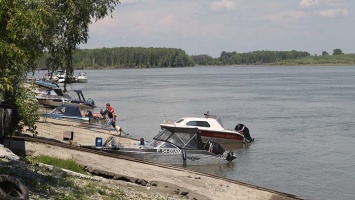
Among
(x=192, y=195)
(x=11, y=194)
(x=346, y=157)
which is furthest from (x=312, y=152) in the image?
(x=11, y=194)

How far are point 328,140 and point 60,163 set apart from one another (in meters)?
22.8

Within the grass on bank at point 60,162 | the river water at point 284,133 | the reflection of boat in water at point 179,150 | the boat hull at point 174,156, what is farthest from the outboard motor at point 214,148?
the grass on bank at point 60,162

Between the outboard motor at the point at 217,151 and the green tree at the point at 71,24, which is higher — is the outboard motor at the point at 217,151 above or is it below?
below

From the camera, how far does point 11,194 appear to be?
10352mm

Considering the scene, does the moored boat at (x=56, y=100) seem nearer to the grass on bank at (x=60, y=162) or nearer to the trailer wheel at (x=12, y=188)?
the grass on bank at (x=60, y=162)

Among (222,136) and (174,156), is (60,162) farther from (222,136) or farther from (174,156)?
(222,136)

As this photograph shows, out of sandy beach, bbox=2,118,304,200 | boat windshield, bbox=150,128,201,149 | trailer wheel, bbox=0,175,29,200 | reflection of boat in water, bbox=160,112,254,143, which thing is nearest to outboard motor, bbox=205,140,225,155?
boat windshield, bbox=150,128,201,149

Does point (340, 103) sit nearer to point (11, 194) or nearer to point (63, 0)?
point (63, 0)

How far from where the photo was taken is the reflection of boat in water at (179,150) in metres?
24.0

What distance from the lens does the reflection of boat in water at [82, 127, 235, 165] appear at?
24.0 metres

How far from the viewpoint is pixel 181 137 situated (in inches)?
1018

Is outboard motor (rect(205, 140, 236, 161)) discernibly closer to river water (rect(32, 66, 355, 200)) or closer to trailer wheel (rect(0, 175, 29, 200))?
river water (rect(32, 66, 355, 200))

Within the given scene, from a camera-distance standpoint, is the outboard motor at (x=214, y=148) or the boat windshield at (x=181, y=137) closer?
the boat windshield at (x=181, y=137)

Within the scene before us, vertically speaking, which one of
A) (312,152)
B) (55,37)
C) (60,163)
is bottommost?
(312,152)
